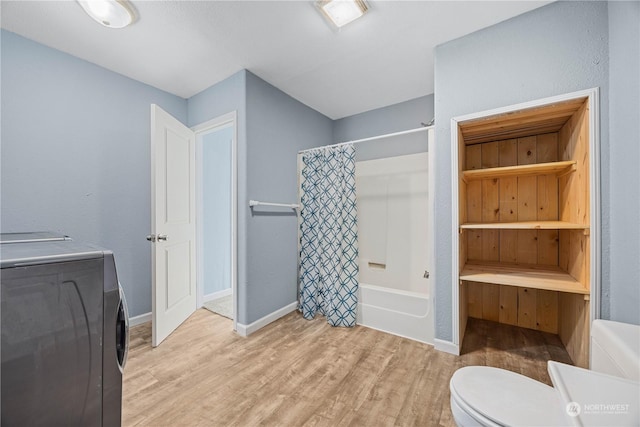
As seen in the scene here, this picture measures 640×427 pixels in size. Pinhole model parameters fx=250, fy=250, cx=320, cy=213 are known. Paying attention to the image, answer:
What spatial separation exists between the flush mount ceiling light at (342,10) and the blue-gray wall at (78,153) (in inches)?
74.8

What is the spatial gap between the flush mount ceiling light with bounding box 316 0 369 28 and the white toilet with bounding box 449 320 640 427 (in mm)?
1952

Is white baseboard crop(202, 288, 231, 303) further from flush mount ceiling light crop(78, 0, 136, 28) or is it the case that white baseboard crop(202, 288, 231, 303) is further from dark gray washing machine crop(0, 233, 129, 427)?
flush mount ceiling light crop(78, 0, 136, 28)

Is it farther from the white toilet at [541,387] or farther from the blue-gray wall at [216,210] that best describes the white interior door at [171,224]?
the white toilet at [541,387]

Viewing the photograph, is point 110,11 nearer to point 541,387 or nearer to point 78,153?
point 78,153

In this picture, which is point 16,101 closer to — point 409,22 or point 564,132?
point 409,22

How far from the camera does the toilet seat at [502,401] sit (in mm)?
828

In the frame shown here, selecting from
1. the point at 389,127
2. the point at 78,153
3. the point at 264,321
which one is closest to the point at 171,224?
the point at 78,153

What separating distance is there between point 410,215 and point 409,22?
5.68 feet

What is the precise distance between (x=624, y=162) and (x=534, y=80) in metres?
0.69

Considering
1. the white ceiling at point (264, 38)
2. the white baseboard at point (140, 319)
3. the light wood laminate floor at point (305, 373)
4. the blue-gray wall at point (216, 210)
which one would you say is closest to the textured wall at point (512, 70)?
the white ceiling at point (264, 38)

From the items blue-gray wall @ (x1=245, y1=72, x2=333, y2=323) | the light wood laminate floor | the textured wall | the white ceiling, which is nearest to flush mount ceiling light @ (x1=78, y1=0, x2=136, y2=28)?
the white ceiling

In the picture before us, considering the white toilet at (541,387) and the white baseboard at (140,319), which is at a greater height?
the white toilet at (541,387)

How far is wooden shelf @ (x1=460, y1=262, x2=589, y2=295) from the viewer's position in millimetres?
1492

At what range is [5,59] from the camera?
1.69 metres
